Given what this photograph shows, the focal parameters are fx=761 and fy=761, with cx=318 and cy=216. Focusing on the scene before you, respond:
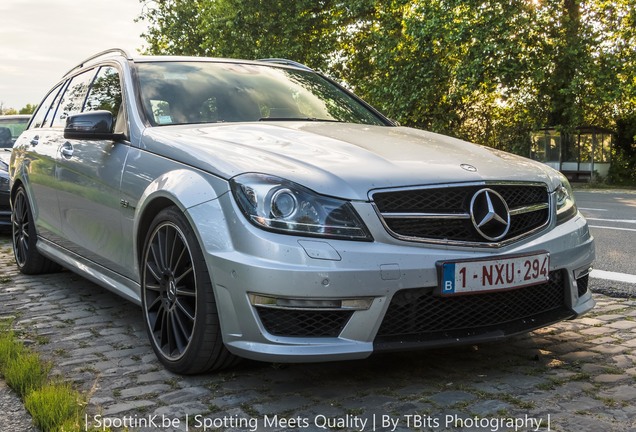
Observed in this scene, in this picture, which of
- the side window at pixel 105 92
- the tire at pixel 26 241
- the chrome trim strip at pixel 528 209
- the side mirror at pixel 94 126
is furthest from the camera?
the tire at pixel 26 241

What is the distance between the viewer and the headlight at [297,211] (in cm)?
310

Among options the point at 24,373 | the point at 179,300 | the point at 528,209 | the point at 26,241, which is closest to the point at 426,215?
the point at 528,209

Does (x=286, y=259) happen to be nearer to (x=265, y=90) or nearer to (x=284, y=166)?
(x=284, y=166)

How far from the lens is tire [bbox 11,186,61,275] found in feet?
20.9

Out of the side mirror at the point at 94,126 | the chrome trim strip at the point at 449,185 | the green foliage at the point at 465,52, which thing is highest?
the green foliage at the point at 465,52

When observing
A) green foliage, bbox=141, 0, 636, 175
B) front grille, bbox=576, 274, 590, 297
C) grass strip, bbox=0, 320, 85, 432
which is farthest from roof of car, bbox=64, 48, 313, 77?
green foliage, bbox=141, 0, 636, 175

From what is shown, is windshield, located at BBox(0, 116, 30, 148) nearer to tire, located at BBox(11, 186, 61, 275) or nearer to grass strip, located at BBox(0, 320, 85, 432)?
tire, located at BBox(11, 186, 61, 275)

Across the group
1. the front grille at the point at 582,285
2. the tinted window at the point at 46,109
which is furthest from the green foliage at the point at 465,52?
the front grille at the point at 582,285

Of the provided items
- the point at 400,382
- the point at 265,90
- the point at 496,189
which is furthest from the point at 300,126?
the point at 400,382

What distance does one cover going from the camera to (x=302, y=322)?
3.11m

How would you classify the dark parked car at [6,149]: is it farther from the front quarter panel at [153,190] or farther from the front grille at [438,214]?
the front grille at [438,214]

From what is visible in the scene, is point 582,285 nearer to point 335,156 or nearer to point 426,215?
point 426,215

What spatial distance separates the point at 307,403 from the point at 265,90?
228cm

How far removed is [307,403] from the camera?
317 centimetres
